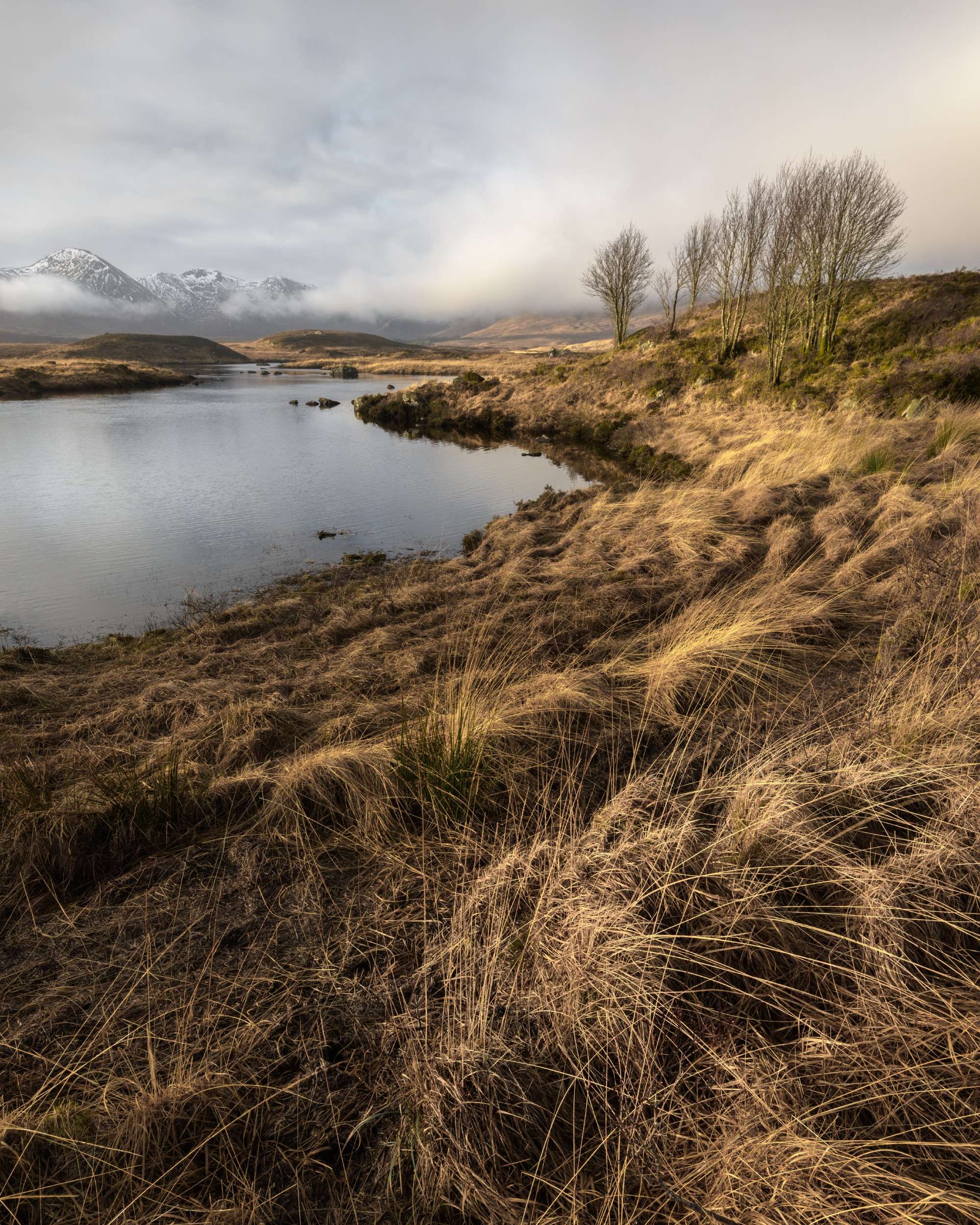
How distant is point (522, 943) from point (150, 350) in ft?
390

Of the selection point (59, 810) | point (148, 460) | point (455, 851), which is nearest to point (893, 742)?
point (455, 851)

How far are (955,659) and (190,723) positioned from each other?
5.27m

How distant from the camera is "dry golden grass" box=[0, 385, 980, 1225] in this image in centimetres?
132

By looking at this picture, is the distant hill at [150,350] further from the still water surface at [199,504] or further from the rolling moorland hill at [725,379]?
the rolling moorland hill at [725,379]

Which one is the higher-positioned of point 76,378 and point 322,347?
point 322,347

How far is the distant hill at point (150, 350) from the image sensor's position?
8450 centimetres

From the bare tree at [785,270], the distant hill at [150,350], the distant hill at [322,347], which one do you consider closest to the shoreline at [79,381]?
the distant hill at [150,350]

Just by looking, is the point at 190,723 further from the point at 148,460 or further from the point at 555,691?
the point at 148,460

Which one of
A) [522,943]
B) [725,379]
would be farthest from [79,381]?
[522,943]

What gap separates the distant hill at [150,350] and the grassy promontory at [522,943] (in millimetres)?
96117

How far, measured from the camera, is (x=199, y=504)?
13547 millimetres

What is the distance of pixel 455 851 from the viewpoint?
8.12 ft

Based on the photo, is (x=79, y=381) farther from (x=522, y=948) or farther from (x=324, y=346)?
(x=324, y=346)

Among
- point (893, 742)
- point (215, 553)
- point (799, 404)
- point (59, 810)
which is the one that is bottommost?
point (215, 553)
